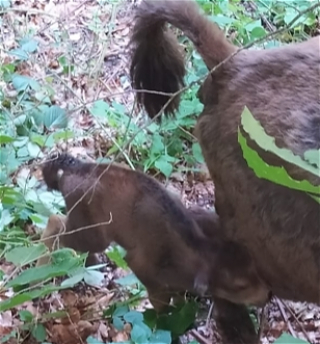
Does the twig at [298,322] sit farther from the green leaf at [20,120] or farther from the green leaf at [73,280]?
the green leaf at [20,120]

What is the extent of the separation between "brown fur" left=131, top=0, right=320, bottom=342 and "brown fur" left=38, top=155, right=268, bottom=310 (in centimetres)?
7

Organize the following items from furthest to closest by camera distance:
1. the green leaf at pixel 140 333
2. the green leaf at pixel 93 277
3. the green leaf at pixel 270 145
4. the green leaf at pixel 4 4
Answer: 1. the green leaf at pixel 4 4
2. the green leaf at pixel 93 277
3. the green leaf at pixel 140 333
4. the green leaf at pixel 270 145

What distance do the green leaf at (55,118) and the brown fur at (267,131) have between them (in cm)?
54

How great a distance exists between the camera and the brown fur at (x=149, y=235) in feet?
5.86

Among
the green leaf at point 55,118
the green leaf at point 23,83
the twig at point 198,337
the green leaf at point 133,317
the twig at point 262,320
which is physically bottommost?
the twig at point 198,337

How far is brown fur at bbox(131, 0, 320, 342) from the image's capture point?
1573 millimetres

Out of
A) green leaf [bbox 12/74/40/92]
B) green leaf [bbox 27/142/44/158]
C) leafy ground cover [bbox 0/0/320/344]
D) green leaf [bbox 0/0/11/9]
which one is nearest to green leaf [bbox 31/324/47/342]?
leafy ground cover [bbox 0/0/320/344]

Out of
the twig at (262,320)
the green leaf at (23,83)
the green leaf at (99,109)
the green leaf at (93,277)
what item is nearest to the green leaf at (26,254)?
the green leaf at (93,277)

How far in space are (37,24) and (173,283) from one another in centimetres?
149

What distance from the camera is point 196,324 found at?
194 cm

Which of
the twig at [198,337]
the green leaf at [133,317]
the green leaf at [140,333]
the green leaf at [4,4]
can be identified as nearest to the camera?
the green leaf at [140,333]

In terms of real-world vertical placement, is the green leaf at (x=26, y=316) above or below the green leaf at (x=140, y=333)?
below

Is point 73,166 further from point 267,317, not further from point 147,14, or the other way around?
point 267,317

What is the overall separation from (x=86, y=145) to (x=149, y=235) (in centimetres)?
72
